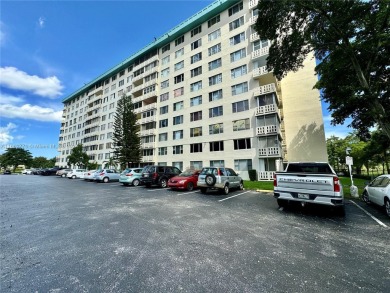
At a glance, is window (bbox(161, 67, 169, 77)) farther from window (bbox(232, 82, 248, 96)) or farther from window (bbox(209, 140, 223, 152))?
window (bbox(209, 140, 223, 152))

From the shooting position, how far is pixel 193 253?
12.9ft

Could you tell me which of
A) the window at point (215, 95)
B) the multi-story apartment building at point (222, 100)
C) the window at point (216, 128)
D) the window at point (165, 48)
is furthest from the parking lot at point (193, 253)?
the window at point (165, 48)

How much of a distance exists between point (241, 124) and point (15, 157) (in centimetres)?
9242

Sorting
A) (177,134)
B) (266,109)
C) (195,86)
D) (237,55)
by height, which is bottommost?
(177,134)

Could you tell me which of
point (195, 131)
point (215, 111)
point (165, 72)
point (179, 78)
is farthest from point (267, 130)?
point (165, 72)

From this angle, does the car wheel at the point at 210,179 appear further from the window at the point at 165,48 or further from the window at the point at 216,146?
the window at the point at 165,48

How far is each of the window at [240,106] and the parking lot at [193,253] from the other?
20523mm

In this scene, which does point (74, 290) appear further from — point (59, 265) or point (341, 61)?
point (341, 61)

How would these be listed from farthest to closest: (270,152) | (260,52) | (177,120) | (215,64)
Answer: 1. (177,120)
2. (215,64)
3. (260,52)
4. (270,152)

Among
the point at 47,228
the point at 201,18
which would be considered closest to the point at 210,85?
the point at 201,18

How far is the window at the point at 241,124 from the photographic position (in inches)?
998

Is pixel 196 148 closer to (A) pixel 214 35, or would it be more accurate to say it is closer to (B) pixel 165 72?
(B) pixel 165 72

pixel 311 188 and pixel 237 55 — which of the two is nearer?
pixel 311 188

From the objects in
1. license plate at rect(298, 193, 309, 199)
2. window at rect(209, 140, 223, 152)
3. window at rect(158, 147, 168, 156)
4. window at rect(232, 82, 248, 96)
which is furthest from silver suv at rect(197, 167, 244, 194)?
window at rect(158, 147, 168, 156)
